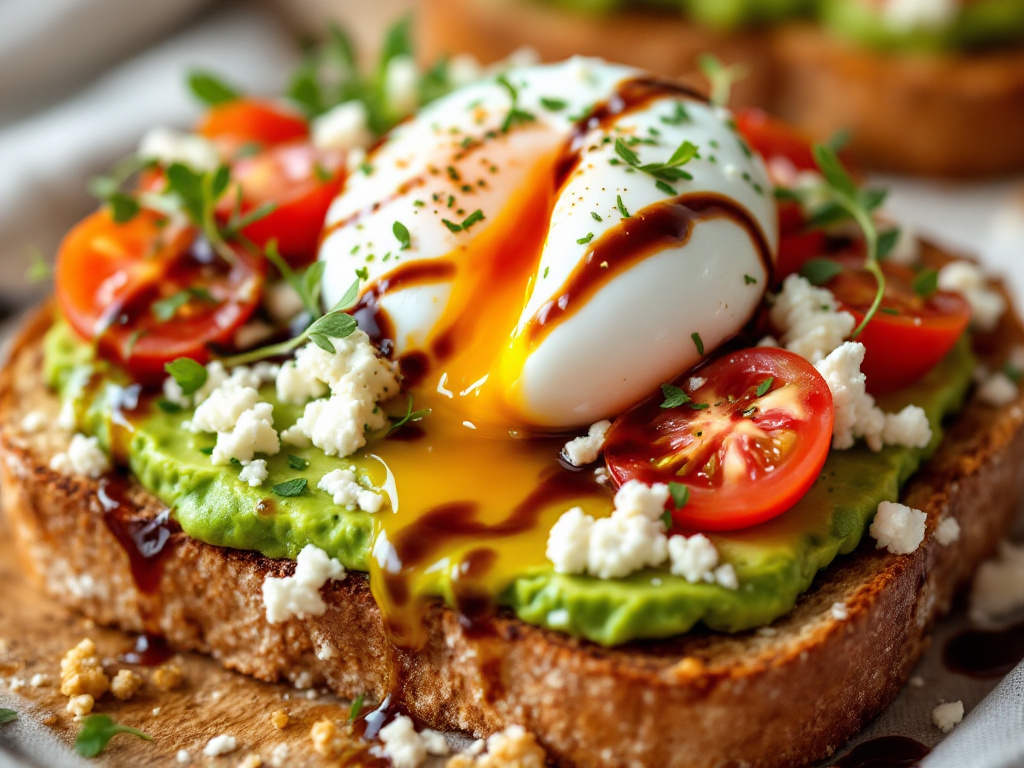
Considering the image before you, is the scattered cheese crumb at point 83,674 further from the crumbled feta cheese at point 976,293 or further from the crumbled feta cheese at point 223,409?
the crumbled feta cheese at point 976,293

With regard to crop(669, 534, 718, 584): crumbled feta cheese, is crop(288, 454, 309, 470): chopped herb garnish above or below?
above

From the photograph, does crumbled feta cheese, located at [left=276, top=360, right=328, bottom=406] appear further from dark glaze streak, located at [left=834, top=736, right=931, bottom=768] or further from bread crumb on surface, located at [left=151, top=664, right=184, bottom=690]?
dark glaze streak, located at [left=834, top=736, right=931, bottom=768]

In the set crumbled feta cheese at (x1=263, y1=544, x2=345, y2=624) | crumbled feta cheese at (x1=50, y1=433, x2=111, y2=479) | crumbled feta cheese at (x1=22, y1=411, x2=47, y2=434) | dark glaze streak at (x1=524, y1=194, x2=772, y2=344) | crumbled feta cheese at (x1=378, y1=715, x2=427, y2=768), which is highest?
dark glaze streak at (x1=524, y1=194, x2=772, y2=344)

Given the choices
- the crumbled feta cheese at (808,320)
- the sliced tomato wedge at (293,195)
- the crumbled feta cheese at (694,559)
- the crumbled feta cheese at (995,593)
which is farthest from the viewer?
the sliced tomato wedge at (293,195)

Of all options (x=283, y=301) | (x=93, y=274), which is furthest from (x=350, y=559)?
(x=93, y=274)

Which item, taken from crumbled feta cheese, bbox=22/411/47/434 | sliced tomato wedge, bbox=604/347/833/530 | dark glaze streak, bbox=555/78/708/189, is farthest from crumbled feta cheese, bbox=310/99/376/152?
sliced tomato wedge, bbox=604/347/833/530

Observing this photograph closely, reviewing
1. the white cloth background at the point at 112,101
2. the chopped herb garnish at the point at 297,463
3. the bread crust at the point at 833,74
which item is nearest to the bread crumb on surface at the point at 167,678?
the chopped herb garnish at the point at 297,463

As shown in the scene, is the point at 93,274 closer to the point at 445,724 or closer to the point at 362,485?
the point at 362,485
